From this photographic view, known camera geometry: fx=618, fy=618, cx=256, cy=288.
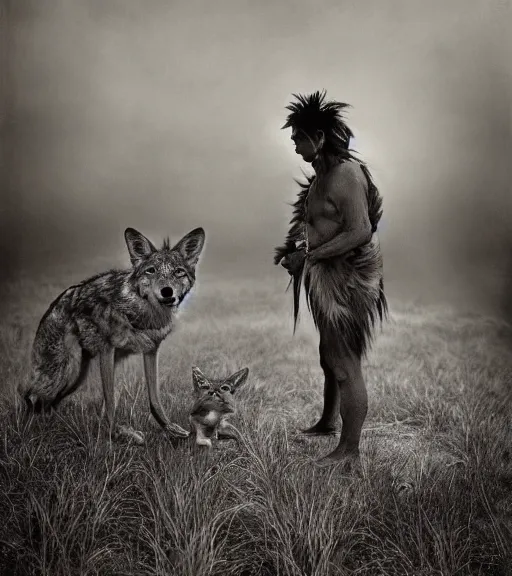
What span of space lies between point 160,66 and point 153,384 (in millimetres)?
1711

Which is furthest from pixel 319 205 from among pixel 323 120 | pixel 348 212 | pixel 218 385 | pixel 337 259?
pixel 218 385

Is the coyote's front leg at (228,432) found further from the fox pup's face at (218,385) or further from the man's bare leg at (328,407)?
the man's bare leg at (328,407)

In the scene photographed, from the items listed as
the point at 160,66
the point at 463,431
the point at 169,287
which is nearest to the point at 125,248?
the point at 169,287

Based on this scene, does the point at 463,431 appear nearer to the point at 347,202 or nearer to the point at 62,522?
the point at 347,202

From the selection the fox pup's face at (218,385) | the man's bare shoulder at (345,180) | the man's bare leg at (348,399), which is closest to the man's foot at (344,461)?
the man's bare leg at (348,399)

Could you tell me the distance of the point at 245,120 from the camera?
3.35m

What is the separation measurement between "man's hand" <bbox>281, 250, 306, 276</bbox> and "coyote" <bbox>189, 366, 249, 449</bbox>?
0.58 m

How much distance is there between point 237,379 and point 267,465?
19.4 inches

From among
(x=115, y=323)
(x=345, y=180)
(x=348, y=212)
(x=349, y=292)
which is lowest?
(x=115, y=323)

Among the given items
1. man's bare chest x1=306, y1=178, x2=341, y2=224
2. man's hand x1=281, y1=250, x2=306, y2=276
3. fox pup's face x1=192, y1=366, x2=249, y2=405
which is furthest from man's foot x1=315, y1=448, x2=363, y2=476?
man's bare chest x1=306, y1=178, x2=341, y2=224

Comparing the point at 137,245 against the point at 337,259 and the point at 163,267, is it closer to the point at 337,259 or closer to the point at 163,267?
the point at 163,267

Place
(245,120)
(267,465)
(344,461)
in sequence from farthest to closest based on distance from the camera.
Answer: (245,120)
(344,461)
(267,465)

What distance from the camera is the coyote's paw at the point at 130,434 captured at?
306 centimetres

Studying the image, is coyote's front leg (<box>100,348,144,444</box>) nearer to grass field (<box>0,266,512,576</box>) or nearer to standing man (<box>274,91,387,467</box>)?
grass field (<box>0,266,512,576</box>)
